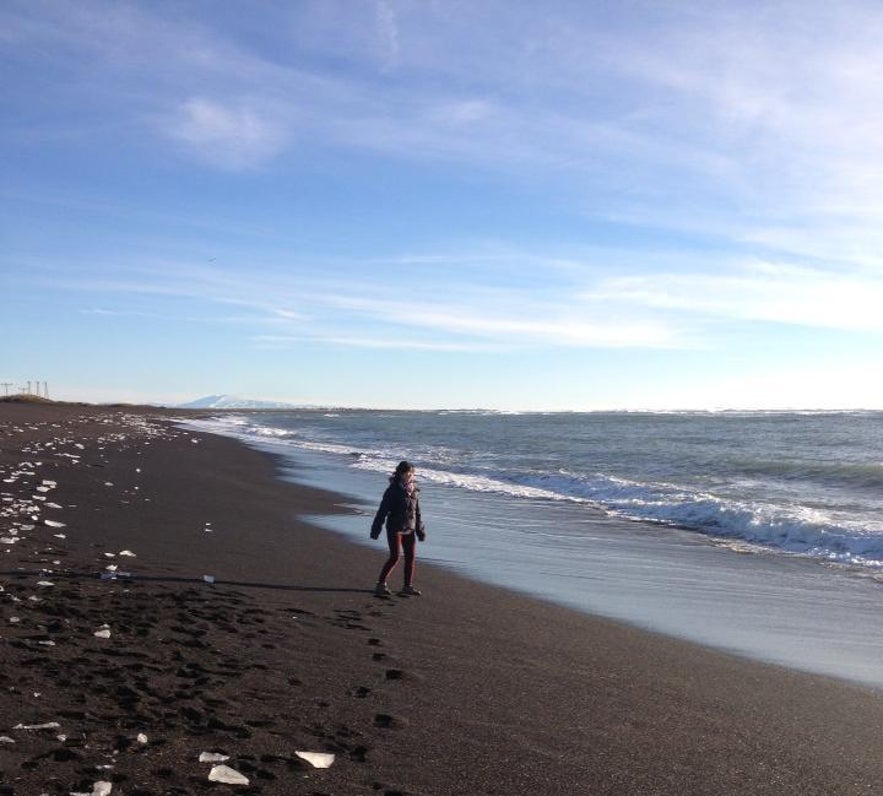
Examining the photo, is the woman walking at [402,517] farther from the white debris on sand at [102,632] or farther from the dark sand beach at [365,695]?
the white debris on sand at [102,632]

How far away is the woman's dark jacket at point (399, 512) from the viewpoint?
11.5m

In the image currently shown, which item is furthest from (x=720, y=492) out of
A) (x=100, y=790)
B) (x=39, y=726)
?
(x=100, y=790)

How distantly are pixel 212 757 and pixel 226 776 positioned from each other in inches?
11.2

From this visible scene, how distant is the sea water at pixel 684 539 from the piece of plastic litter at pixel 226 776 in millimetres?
5898

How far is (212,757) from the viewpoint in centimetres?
497

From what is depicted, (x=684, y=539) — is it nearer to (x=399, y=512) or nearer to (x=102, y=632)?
(x=399, y=512)

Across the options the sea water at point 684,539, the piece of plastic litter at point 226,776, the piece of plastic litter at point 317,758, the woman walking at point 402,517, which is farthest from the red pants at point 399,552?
the piece of plastic litter at point 226,776

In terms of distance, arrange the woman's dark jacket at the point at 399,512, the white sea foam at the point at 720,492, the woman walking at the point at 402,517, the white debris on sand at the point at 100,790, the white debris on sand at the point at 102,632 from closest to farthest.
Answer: the white debris on sand at the point at 100,790, the white debris on sand at the point at 102,632, the woman walking at the point at 402,517, the woman's dark jacket at the point at 399,512, the white sea foam at the point at 720,492

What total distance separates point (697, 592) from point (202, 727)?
870 centimetres

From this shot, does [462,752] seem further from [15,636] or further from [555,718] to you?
[15,636]

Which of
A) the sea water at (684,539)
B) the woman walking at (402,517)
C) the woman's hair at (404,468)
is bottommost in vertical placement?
the sea water at (684,539)

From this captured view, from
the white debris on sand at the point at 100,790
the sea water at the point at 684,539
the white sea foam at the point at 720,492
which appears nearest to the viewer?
the white debris on sand at the point at 100,790

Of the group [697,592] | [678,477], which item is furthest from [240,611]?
[678,477]

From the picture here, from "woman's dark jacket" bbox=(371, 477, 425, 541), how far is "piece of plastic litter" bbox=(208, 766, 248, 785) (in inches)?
263
